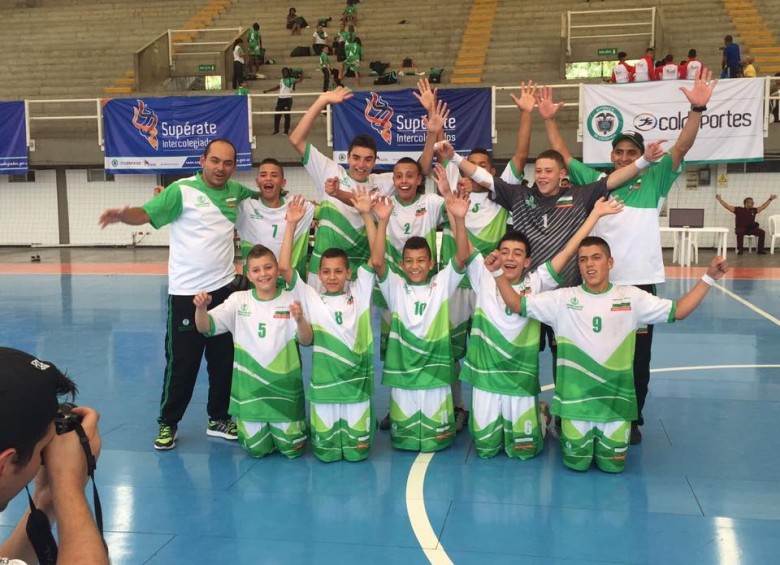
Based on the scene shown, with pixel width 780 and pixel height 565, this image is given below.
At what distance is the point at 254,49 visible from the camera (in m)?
22.4

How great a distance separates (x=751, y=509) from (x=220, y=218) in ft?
11.7

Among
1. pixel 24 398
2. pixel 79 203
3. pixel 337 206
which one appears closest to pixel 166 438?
pixel 337 206

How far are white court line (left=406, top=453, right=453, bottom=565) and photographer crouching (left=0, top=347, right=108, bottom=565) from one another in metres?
2.06

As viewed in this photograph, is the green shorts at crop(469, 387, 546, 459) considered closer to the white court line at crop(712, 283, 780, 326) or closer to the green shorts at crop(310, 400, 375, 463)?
the green shorts at crop(310, 400, 375, 463)

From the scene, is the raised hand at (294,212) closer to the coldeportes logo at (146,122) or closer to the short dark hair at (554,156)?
the short dark hair at (554,156)

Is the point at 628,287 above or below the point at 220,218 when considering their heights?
below

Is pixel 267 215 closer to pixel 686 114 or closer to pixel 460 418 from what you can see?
pixel 460 418

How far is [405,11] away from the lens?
24.1m

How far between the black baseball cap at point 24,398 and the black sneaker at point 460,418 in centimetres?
410

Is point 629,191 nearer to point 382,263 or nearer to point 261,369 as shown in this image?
point 382,263

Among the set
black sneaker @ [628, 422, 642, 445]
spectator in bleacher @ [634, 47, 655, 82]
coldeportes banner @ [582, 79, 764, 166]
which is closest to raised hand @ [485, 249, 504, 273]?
black sneaker @ [628, 422, 642, 445]

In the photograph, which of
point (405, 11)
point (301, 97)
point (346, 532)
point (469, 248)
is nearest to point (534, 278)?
point (469, 248)

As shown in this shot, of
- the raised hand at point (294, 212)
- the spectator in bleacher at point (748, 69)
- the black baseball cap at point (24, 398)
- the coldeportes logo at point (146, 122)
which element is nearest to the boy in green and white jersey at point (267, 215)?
the raised hand at point (294, 212)

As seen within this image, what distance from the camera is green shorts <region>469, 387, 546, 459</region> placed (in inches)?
184
